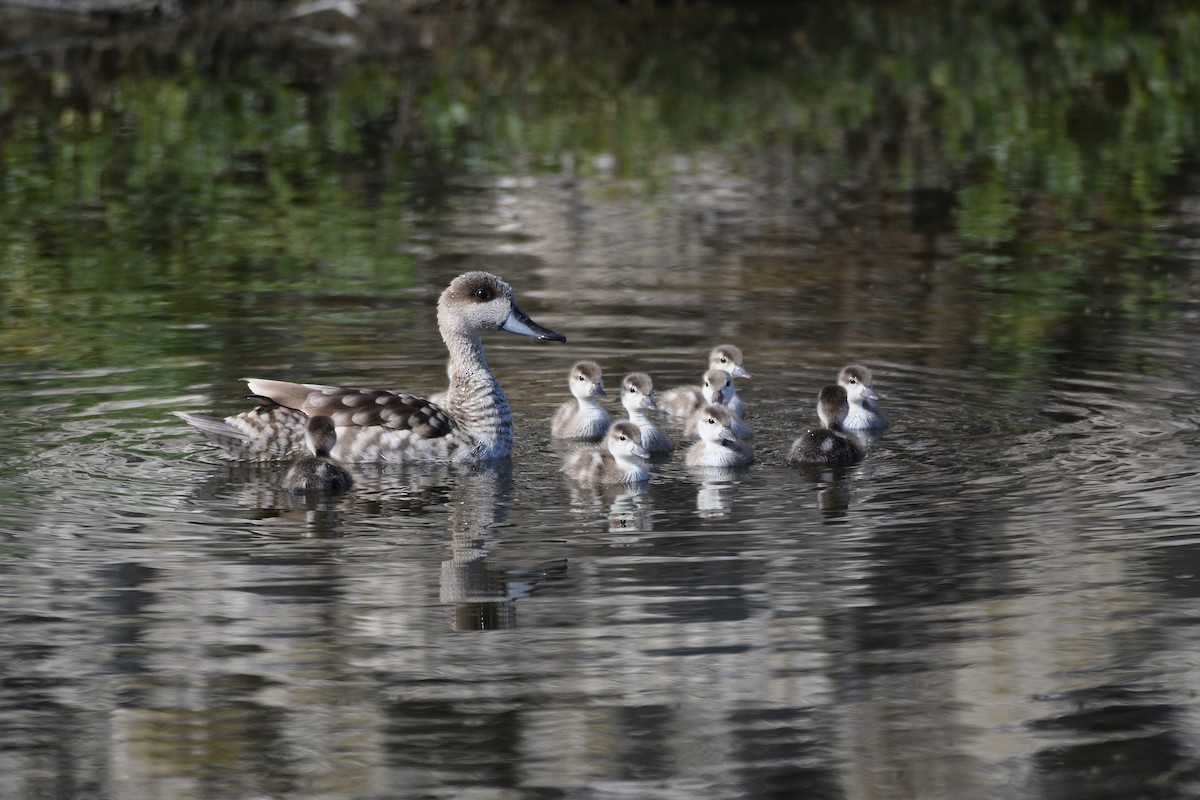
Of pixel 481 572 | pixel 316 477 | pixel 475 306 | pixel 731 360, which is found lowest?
pixel 481 572

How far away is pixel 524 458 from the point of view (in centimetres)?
1077

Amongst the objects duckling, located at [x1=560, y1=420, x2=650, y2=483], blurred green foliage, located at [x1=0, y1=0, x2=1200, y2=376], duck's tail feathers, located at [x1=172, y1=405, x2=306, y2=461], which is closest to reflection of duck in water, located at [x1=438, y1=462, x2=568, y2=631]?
duckling, located at [x1=560, y1=420, x2=650, y2=483]

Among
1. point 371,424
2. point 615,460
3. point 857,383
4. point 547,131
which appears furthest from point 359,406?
Answer: point 547,131

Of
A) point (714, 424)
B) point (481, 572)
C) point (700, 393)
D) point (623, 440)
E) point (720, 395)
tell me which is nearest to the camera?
point (481, 572)

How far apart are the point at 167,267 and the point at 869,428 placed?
7055mm

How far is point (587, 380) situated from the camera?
11.2 metres

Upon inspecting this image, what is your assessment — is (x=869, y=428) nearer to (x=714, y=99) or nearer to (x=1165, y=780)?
(x=1165, y=780)

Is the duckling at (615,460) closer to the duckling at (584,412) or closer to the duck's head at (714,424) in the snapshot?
the duck's head at (714,424)

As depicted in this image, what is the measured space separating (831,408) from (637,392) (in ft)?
3.63

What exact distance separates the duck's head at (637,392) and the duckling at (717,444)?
2.74 ft

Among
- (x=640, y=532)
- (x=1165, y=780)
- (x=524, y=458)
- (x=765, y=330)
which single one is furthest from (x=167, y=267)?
(x=1165, y=780)

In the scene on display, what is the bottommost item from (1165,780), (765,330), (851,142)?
(1165,780)

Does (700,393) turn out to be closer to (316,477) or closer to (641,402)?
(641,402)

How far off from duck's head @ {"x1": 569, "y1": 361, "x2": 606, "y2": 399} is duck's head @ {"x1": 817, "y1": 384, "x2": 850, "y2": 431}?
122cm
